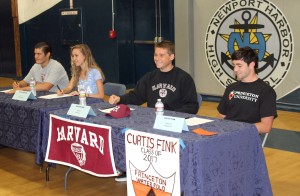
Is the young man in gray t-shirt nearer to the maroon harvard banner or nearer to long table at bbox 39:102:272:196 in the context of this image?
the maroon harvard banner

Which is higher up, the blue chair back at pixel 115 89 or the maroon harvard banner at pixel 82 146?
the blue chair back at pixel 115 89

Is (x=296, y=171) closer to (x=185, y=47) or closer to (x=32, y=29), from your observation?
(x=185, y=47)

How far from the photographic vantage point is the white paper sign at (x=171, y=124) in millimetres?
3047

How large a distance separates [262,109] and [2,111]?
2.30 metres

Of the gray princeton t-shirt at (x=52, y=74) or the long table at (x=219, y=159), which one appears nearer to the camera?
the long table at (x=219, y=159)

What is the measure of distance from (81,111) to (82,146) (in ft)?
0.84

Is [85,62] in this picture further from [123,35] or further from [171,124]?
[123,35]

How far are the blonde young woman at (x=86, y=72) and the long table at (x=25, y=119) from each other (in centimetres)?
25

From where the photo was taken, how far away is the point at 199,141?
2828 millimetres

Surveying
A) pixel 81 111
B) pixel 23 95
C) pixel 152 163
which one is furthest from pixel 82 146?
pixel 23 95

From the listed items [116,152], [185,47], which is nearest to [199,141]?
[116,152]

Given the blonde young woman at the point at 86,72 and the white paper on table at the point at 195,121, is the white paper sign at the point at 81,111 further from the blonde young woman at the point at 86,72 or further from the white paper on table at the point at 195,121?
the blonde young woman at the point at 86,72

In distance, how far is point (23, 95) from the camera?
179 inches

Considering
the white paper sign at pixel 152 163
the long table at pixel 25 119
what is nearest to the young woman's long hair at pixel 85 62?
the long table at pixel 25 119
